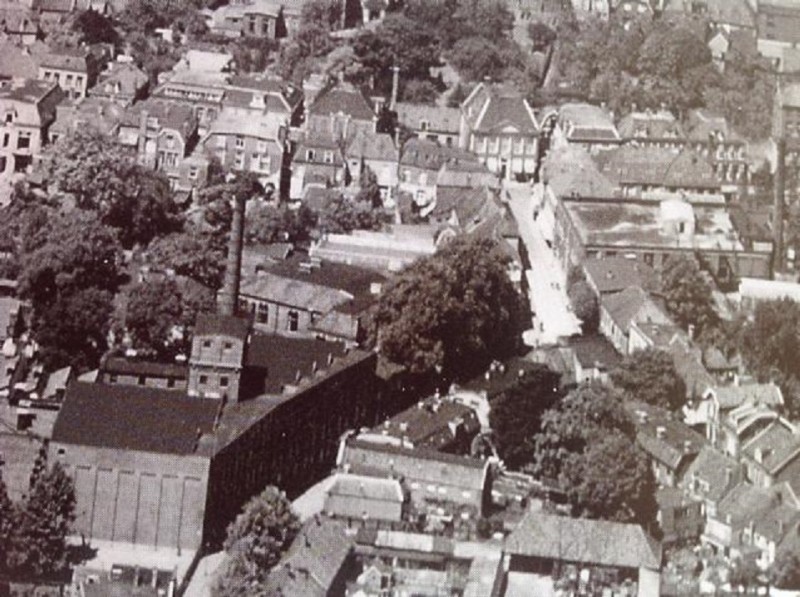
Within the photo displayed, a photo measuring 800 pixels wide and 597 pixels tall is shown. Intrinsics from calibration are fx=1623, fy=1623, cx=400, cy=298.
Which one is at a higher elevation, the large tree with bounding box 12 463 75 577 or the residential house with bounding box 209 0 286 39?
the residential house with bounding box 209 0 286 39

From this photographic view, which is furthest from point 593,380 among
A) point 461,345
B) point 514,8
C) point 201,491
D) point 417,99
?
point 514,8

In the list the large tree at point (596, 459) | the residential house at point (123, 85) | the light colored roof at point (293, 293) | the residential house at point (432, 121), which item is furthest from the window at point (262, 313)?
the residential house at point (432, 121)

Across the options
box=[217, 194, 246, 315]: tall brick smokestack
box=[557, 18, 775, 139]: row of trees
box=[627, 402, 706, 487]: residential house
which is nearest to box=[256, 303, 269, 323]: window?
box=[217, 194, 246, 315]: tall brick smokestack

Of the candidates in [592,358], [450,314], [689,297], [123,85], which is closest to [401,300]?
[450,314]

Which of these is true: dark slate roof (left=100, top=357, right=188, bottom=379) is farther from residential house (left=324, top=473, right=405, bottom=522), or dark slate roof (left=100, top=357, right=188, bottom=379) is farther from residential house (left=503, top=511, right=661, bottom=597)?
residential house (left=503, top=511, right=661, bottom=597)

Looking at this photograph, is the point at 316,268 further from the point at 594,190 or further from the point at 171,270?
the point at 594,190

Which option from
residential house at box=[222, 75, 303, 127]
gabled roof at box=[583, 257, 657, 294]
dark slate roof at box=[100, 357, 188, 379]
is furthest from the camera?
residential house at box=[222, 75, 303, 127]
